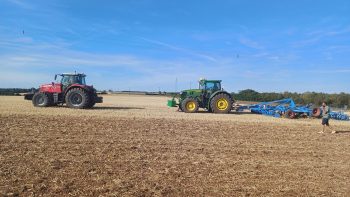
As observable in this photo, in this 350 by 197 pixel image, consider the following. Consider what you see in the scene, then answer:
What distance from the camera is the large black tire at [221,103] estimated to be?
2403cm

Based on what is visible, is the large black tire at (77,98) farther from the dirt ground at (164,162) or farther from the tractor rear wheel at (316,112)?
the tractor rear wheel at (316,112)

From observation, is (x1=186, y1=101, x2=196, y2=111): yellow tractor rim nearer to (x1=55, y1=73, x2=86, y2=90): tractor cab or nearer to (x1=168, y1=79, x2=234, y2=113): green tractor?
(x1=168, y1=79, x2=234, y2=113): green tractor

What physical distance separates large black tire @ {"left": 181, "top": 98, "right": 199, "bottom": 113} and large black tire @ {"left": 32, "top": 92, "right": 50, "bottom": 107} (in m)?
7.92

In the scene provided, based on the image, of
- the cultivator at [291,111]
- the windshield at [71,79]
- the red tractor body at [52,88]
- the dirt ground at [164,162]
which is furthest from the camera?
the windshield at [71,79]

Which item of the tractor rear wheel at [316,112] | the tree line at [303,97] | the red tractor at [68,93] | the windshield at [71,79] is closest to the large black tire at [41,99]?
the red tractor at [68,93]

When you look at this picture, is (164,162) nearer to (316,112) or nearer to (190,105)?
(190,105)

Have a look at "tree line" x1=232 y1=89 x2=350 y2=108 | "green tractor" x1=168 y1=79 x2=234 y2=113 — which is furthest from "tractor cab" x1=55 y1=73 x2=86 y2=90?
"tree line" x1=232 y1=89 x2=350 y2=108

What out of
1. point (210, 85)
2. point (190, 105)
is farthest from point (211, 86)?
point (190, 105)

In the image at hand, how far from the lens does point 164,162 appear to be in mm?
8867

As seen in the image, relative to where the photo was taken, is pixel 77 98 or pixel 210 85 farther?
pixel 210 85

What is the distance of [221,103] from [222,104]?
0.08 m

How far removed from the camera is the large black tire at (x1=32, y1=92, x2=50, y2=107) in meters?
23.9

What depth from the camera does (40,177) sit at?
7.14 metres

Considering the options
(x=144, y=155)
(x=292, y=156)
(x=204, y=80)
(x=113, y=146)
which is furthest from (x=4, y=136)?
(x=204, y=80)
